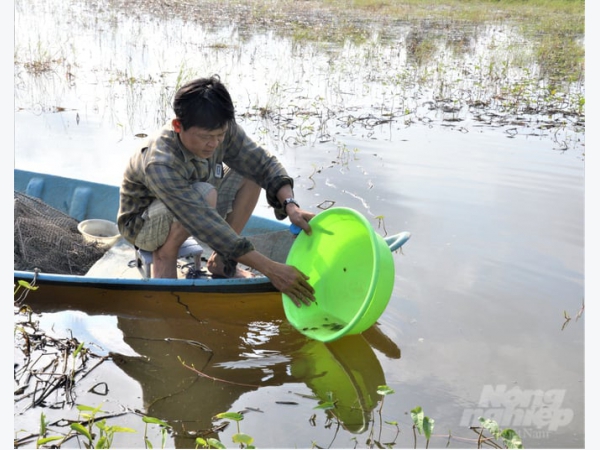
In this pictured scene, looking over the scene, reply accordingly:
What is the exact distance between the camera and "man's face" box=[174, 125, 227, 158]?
2.87 m

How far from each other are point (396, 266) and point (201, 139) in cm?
140

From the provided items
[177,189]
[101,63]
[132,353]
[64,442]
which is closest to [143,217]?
[177,189]

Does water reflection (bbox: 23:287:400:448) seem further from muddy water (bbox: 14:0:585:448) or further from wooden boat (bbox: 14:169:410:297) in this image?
wooden boat (bbox: 14:169:410:297)

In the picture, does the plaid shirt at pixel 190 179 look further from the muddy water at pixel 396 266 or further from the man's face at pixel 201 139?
the muddy water at pixel 396 266

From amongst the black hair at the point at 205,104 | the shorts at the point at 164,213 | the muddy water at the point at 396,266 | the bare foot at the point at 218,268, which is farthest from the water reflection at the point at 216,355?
the black hair at the point at 205,104

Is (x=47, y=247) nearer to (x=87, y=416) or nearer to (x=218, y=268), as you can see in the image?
(x=218, y=268)

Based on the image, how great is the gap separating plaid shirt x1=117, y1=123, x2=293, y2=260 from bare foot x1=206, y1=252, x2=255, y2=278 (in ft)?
1.10

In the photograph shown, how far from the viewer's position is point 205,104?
280 cm

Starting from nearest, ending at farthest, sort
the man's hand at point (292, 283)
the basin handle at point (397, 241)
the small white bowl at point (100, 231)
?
the man's hand at point (292, 283)
the basin handle at point (397, 241)
the small white bowl at point (100, 231)

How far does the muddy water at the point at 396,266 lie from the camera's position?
2.65 m

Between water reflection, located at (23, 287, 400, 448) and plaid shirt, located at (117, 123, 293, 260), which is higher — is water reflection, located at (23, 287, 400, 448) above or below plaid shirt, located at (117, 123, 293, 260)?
below

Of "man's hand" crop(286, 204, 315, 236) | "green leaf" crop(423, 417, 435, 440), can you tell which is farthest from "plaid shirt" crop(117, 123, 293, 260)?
"green leaf" crop(423, 417, 435, 440)

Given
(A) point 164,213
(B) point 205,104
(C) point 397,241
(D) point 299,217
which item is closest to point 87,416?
(A) point 164,213

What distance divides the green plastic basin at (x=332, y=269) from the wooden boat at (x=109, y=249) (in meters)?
0.21
